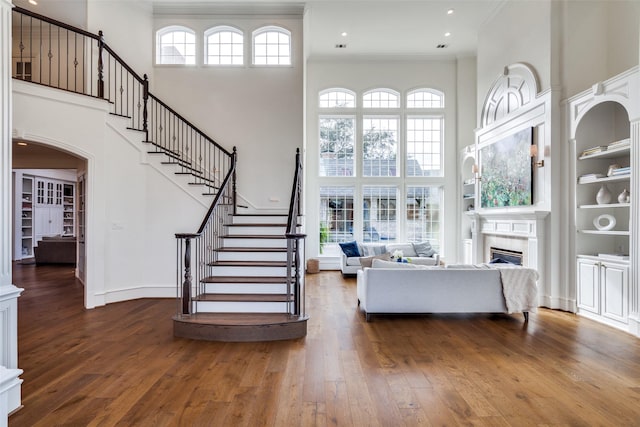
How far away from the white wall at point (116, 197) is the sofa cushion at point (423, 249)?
5.42 m

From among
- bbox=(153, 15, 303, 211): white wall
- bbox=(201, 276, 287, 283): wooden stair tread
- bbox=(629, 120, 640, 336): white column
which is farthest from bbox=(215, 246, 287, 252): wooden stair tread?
bbox=(629, 120, 640, 336): white column

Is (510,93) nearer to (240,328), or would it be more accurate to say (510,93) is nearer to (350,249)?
(350,249)

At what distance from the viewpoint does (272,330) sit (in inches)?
162

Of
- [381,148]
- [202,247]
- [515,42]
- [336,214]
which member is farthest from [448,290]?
[381,148]

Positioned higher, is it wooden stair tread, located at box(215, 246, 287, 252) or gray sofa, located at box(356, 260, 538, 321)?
wooden stair tread, located at box(215, 246, 287, 252)

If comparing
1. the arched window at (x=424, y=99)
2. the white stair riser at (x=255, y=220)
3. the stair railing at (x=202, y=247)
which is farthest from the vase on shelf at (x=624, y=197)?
the arched window at (x=424, y=99)

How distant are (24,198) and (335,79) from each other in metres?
10.4

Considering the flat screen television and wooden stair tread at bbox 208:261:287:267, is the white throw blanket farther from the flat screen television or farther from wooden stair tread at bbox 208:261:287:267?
wooden stair tread at bbox 208:261:287:267

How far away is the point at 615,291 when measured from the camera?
4.68m

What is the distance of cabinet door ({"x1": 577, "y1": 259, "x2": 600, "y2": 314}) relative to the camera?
496cm

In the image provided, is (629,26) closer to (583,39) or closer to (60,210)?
(583,39)

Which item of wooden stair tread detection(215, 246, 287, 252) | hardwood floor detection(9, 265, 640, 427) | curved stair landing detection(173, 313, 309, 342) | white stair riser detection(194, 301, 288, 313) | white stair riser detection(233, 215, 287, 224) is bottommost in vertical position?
hardwood floor detection(9, 265, 640, 427)

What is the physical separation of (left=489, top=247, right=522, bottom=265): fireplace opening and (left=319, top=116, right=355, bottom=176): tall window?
4215mm

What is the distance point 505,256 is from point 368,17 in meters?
5.64
